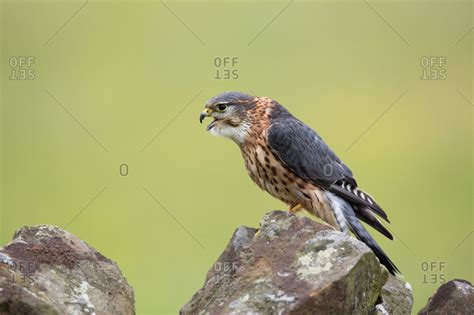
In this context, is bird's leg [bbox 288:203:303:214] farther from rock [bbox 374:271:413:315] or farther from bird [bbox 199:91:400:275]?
rock [bbox 374:271:413:315]

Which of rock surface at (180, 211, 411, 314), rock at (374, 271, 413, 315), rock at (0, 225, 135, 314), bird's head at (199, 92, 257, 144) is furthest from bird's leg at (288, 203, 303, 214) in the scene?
rock at (0, 225, 135, 314)

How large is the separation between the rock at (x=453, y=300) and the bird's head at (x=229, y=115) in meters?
2.45

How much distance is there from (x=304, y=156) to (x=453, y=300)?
6.67ft

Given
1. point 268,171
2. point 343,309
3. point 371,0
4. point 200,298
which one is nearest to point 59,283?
point 200,298

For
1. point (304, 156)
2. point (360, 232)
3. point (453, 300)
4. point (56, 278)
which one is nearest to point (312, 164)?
point (304, 156)

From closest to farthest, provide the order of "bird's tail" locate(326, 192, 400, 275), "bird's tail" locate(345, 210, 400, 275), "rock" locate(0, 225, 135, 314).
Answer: "rock" locate(0, 225, 135, 314) < "bird's tail" locate(345, 210, 400, 275) < "bird's tail" locate(326, 192, 400, 275)

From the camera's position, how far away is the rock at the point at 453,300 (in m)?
5.89

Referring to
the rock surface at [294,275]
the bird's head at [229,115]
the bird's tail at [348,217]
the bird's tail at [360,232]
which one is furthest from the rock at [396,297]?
the bird's head at [229,115]

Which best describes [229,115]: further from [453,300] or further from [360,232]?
[453,300]

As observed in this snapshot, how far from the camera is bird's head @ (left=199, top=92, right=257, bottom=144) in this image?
7.68 metres

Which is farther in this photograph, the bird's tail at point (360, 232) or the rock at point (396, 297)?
the bird's tail at point (360, 232)

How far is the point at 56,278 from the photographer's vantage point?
534cm

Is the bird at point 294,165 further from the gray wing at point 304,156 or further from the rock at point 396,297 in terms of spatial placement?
the rock at point 396,297

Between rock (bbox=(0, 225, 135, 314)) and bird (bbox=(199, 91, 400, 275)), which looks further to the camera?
bird (bbox=(199, 91, 400, 275))
